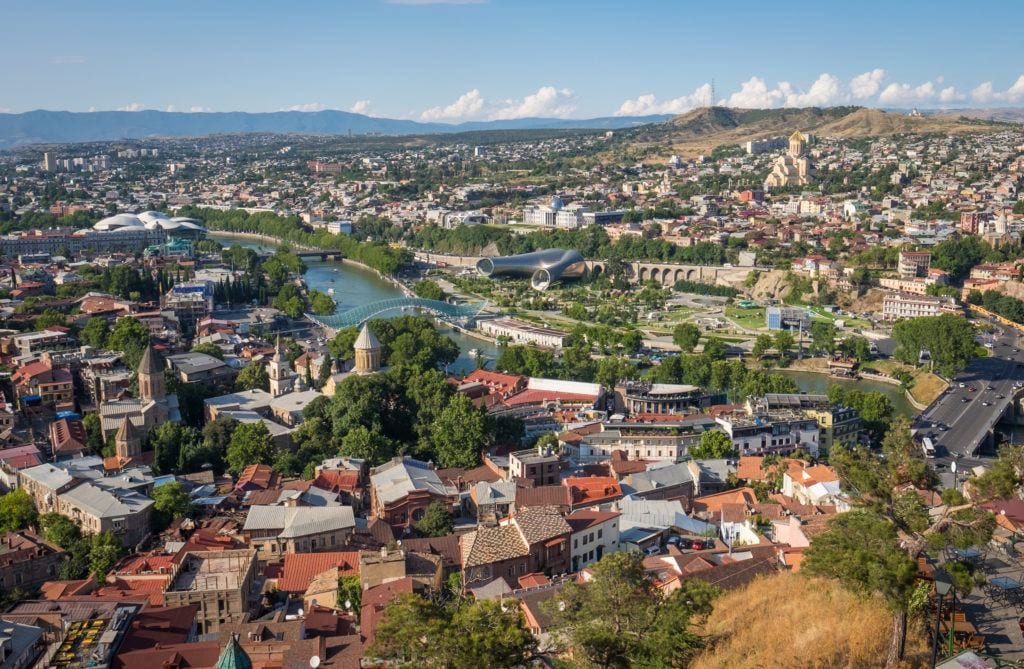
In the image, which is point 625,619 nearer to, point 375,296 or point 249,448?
point 249,448

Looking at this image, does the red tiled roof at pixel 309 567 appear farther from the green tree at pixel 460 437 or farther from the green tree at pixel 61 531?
the green tree at pixel 460 437

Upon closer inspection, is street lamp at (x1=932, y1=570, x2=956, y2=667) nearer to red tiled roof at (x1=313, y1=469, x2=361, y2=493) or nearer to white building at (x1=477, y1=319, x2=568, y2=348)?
red tiled roof at (x1=313, y1=469, x2=361, y2=493)

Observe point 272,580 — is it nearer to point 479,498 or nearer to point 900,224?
point 479,498

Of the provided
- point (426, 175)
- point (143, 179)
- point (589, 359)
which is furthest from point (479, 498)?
point (143, 179)

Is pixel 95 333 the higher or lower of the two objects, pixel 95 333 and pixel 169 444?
the higher

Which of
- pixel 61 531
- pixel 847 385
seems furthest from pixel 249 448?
pixel 847 385

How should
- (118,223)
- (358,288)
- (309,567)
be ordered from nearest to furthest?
(309,567), (358,288), (118,223)
